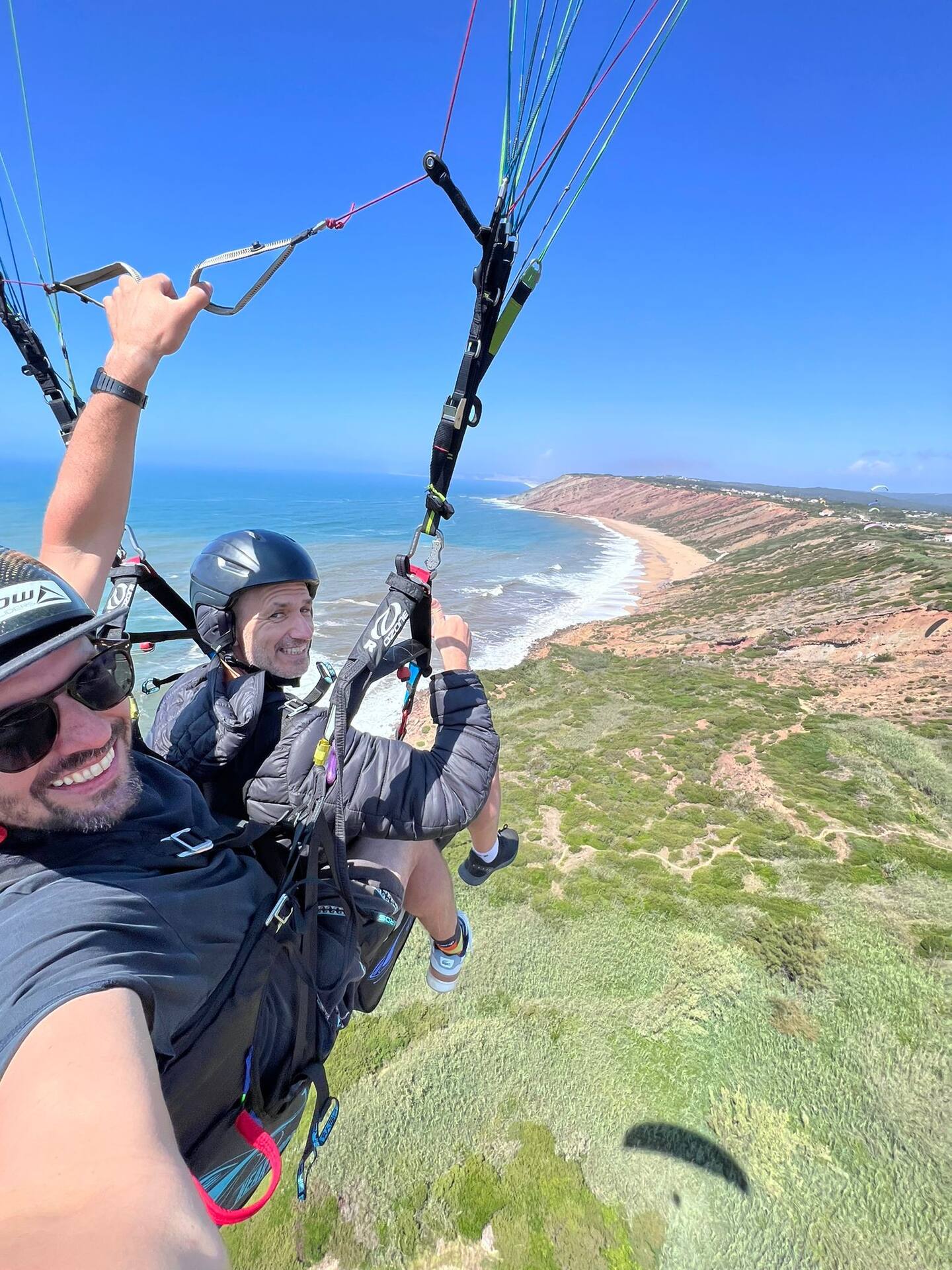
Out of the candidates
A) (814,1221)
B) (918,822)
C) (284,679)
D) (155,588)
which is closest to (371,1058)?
(814,1221)

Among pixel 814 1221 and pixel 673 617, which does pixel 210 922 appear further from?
pixel 673 617

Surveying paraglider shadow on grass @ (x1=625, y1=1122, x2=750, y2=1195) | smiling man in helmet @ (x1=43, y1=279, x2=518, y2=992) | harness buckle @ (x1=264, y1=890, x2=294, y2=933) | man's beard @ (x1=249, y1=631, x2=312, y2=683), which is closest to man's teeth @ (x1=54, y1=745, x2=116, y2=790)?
harness buckle @ (x1=264, y1=890, x2=294, y2=933)

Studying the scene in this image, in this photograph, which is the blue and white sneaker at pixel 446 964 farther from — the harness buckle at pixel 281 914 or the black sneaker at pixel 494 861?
the harness buckle at pixel 281 914

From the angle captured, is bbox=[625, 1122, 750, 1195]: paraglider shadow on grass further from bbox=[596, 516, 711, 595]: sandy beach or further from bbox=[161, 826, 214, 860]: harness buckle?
bbox=[596, 516, 711, 595]: sandy beach

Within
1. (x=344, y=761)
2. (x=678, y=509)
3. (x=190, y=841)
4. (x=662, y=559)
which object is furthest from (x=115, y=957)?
(x=678, y=509)

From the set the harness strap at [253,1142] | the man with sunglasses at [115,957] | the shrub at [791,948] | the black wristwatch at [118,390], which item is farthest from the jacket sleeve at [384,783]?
the shrub at [791,948]

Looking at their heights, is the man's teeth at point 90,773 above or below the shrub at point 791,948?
above
